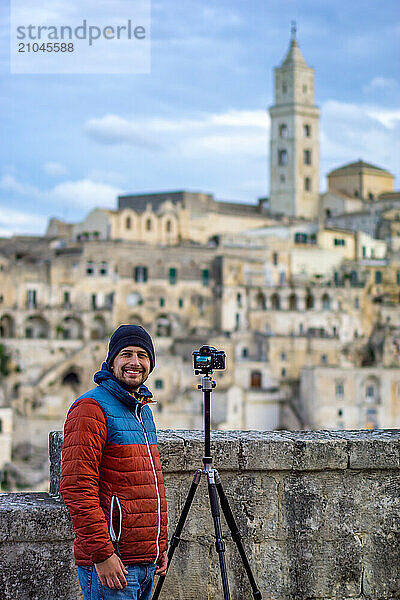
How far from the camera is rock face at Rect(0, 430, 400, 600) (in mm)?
5309

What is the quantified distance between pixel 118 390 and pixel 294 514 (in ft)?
5.54

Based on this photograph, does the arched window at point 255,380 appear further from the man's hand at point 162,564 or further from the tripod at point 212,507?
the man's hand at point 162,564

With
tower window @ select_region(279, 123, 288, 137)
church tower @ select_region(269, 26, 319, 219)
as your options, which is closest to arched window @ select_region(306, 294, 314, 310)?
church tower @ select_region(269, 26, 319, 219)

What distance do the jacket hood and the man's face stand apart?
32 millimetres

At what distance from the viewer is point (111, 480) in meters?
4.23

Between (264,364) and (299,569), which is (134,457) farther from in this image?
(264,364)

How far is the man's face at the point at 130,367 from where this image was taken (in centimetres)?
446

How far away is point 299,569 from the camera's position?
5430 millimetres

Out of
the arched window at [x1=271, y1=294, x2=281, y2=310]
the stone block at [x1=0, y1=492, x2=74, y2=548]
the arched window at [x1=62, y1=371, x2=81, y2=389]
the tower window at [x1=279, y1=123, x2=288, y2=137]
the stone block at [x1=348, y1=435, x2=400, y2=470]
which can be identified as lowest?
the stone block at [x1=0, y1=492, x2=74, y2=548]

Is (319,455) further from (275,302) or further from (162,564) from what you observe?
(275,302)

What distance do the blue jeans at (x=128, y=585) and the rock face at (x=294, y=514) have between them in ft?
2.85

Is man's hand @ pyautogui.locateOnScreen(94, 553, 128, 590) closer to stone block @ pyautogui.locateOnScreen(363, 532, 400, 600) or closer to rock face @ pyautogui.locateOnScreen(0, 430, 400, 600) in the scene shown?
rock face @ pyautogui.locateOnScreen(0, 430, 400, 600)

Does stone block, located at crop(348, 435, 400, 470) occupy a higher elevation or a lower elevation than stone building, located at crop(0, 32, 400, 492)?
lower

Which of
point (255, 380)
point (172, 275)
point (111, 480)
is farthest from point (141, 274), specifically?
point (111, 480)
